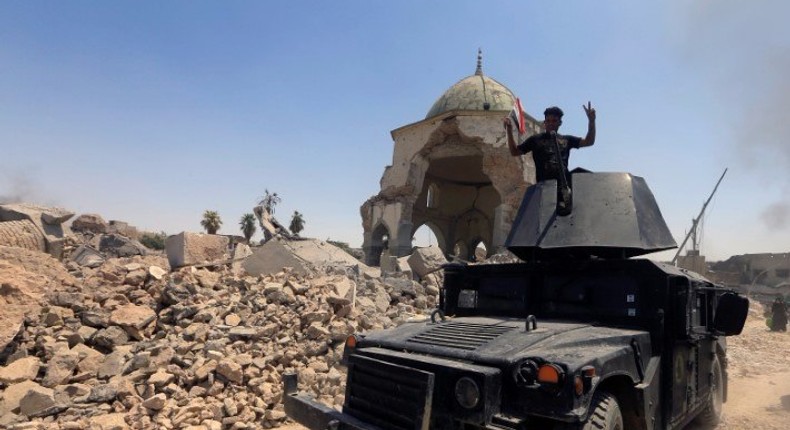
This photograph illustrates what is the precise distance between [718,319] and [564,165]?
6.03 feet

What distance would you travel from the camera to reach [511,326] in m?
3.59

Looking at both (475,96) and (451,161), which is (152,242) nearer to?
(451,161)

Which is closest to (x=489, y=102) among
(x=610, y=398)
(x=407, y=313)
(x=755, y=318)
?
(x=407, y=313)

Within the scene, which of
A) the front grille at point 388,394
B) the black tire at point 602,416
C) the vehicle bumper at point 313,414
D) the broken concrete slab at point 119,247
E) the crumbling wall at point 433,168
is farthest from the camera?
the crumbling wall at point 433,168

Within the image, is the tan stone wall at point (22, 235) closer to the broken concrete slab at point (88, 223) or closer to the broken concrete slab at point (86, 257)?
the broken concrete slab at point (86, 257)

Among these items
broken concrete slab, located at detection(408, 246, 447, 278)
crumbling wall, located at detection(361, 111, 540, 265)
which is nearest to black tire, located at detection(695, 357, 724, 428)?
broken concrete slab, located at detection(408, 246, 447, 278)

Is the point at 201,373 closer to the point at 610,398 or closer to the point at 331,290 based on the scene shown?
the point at 331,290

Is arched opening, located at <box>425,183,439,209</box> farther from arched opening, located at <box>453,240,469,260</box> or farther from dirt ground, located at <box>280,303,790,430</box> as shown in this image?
dirt ground, located at <box>280,303,790,430</box>

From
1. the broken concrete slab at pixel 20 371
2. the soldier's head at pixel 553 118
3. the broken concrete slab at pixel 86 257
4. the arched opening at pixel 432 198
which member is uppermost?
the arched opening at pixel 432 198

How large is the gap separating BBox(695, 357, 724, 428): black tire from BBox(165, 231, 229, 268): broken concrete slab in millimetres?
8004

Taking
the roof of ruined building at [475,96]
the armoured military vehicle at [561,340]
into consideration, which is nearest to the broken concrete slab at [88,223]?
the roof of ruined building at [475,96]

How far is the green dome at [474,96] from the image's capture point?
19.3 meters

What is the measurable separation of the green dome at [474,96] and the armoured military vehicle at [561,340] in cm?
1458

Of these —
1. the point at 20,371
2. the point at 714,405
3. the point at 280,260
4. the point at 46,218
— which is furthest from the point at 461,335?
the point at 46,218
